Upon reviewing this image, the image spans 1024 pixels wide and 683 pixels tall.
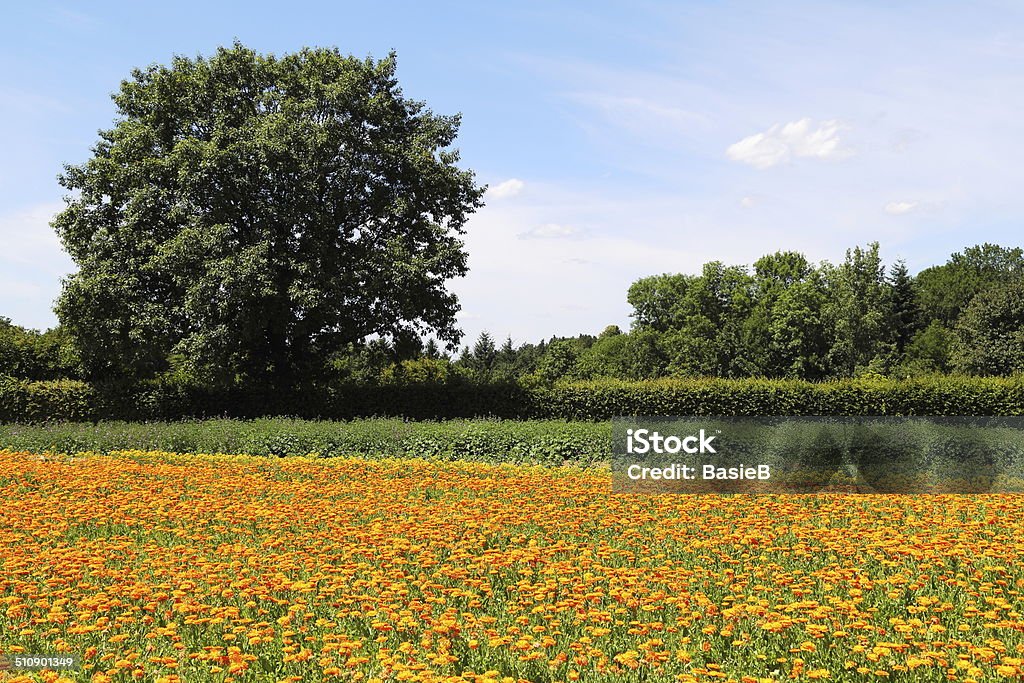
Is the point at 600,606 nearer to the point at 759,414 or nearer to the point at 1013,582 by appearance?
the point at 1013,582

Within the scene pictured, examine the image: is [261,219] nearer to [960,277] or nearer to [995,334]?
[995,334]

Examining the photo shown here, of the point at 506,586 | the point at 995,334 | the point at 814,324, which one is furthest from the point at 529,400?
the point at 814,324

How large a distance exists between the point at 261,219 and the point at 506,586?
20.9 metres

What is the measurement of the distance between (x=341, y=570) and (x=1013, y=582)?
570 centimetres

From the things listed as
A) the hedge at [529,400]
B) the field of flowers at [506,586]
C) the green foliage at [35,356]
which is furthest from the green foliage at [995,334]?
the green foliage at [35,356]

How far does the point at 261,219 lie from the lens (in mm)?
26078

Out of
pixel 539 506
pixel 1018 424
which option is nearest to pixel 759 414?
pixel 1018 424

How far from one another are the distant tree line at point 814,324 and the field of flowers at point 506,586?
30272 millimetres

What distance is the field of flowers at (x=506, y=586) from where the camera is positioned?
558 cm

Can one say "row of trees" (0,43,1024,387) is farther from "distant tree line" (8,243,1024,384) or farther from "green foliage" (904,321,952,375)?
"green foliage" (904,321,952,375)

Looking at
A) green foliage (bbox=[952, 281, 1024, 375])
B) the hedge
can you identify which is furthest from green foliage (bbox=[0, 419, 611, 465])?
green foliage (bbox=[952, 281, 1024, 375])

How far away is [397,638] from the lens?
600 centimetres

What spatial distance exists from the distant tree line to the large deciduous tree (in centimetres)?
1388

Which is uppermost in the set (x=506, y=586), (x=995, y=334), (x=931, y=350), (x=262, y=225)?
(x=262, y=225)
